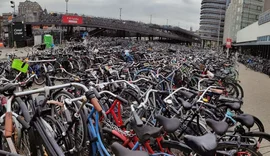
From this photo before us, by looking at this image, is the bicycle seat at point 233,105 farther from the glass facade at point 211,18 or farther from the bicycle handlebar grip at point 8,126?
the glass facade at point 211,18

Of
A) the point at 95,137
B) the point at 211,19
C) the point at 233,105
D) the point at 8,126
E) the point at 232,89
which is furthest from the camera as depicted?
the point at 211,19

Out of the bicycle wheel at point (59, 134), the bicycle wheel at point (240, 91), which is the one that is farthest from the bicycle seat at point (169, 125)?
the bicycle wheel at point (240, 91)

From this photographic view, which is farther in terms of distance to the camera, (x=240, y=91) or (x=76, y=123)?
(x=240, y=91)

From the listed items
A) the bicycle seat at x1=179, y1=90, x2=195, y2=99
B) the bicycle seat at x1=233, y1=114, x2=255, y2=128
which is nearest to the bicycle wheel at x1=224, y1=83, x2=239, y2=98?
the bicycle seat at x1=179, y1=90, x2=195, y2=99

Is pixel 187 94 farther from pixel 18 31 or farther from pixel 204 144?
pixel 18 31

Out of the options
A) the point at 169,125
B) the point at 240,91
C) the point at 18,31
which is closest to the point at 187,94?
the point at 169,125

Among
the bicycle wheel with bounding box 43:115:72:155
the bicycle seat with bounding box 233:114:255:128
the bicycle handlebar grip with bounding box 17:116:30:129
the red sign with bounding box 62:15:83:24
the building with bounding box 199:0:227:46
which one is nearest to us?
the bicycle handlebar grip with bounding box 17:116:30:129

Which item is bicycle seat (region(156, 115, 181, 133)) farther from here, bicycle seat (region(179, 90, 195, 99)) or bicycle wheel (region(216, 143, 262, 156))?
bicycle seat (region(179, 90, 195, 99))

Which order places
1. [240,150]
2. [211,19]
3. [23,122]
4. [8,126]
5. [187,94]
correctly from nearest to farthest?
1. [8,126]
2. [23,122]
3. [240,150]
4. [187,94]
5. [211,19]

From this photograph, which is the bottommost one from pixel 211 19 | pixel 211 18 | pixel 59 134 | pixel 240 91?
pixel 240 91

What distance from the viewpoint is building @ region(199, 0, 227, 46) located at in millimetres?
102688

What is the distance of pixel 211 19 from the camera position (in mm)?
105250

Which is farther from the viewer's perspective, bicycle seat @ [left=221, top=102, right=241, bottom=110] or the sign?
the sign

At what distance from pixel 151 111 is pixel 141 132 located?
150 cm
